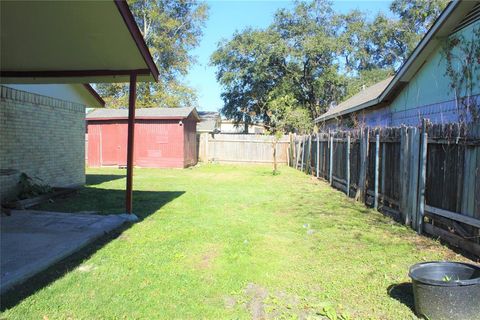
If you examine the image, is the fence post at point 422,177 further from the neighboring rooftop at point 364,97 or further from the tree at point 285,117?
the tree at point 285,117

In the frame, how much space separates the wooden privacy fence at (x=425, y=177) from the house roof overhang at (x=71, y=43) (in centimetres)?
484

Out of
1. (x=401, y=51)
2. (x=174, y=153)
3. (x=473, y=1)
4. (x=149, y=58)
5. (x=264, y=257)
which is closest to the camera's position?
(x=264, y=257)

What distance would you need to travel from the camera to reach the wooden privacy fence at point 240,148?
989 inches

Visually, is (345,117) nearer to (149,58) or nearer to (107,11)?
(149,58)

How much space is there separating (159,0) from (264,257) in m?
36.1

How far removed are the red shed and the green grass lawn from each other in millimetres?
12575

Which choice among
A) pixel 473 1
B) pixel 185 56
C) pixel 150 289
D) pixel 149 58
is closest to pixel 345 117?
pixel 473 1

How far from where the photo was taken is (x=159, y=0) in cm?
3675

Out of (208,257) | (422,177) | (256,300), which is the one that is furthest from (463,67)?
(256,300)

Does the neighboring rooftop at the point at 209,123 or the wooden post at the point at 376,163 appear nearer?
the wooden post at the point at 376,163

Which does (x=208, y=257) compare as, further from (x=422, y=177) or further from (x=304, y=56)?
(x=304, y=56)

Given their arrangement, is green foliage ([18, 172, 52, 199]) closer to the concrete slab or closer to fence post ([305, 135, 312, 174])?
the concrete slab

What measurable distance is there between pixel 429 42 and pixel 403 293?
7.92m

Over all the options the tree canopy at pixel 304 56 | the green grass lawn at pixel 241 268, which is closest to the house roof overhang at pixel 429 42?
the green grass lawn at pixel 241 268
